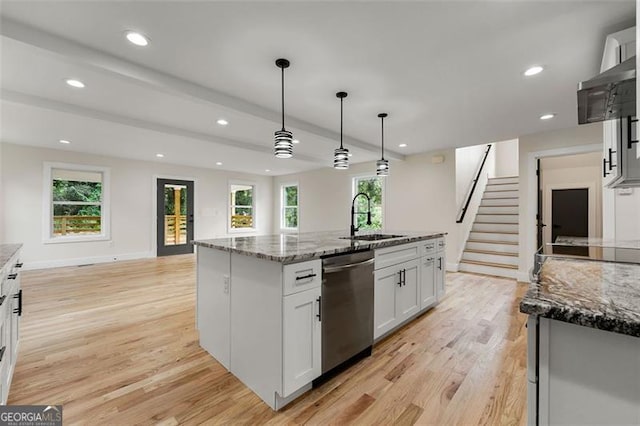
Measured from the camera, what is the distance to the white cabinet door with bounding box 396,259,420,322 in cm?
268

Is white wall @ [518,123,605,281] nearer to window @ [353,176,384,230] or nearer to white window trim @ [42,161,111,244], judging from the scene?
window @ [353,176,384,230]

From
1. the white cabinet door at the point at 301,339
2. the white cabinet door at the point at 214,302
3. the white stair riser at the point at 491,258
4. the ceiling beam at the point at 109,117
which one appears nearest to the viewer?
the white cabinet door at the point at 301,339

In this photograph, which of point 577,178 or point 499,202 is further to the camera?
point 499,202

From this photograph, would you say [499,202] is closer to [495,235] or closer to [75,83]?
[495,235]

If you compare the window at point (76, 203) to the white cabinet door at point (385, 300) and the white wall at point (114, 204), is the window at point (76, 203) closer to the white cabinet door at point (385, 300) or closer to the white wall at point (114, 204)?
the white wall at point (114, 204)

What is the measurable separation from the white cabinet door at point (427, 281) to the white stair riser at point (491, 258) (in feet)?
9.18

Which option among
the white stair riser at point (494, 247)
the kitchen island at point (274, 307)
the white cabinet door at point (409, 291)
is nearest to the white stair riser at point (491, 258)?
the white stair riser at point (494, 247)

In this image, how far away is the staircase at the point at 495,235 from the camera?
513cm

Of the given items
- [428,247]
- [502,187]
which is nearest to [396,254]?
[428,247]

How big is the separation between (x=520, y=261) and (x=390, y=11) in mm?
4667

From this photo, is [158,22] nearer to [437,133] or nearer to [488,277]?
[437,133]

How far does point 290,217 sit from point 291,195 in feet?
2.50

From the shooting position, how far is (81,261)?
19.4 ft

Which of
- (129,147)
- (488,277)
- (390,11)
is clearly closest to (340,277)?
(390,11)
